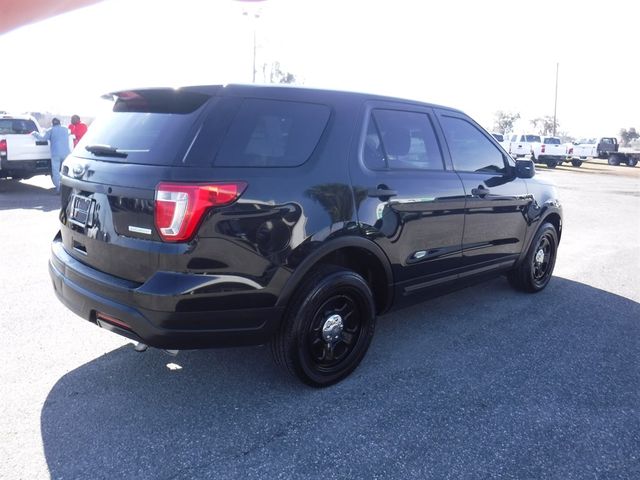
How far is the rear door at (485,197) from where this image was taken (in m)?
4.26

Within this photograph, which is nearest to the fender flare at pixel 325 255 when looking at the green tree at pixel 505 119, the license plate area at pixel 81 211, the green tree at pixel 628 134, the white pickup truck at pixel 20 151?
the license plate area at pixel 81 211

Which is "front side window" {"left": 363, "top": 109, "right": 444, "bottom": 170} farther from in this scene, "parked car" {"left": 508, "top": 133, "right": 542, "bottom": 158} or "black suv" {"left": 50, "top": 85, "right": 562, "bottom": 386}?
"parked car" {"left": 508, "top": 133, "right": 542, "bottom": 158}

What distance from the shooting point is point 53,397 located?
3.12 m

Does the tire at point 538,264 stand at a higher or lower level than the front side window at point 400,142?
lower

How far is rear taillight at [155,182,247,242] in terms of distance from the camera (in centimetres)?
260

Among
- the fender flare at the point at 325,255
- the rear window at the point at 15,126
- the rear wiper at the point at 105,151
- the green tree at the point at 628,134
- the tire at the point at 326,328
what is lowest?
the tire at the point at 326,328

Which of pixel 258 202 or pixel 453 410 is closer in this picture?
pixel 258 202

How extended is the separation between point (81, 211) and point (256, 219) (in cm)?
111

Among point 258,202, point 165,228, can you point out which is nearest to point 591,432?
point 258,202

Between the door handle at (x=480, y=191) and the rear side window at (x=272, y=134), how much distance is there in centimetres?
161

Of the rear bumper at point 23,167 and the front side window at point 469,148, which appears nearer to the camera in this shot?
the front side window at point 469,148

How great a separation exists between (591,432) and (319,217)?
6.38 feet

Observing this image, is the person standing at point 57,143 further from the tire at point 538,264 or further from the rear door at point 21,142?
the tire at point 538,264

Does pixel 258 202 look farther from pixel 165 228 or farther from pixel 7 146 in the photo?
pixel 7 146
